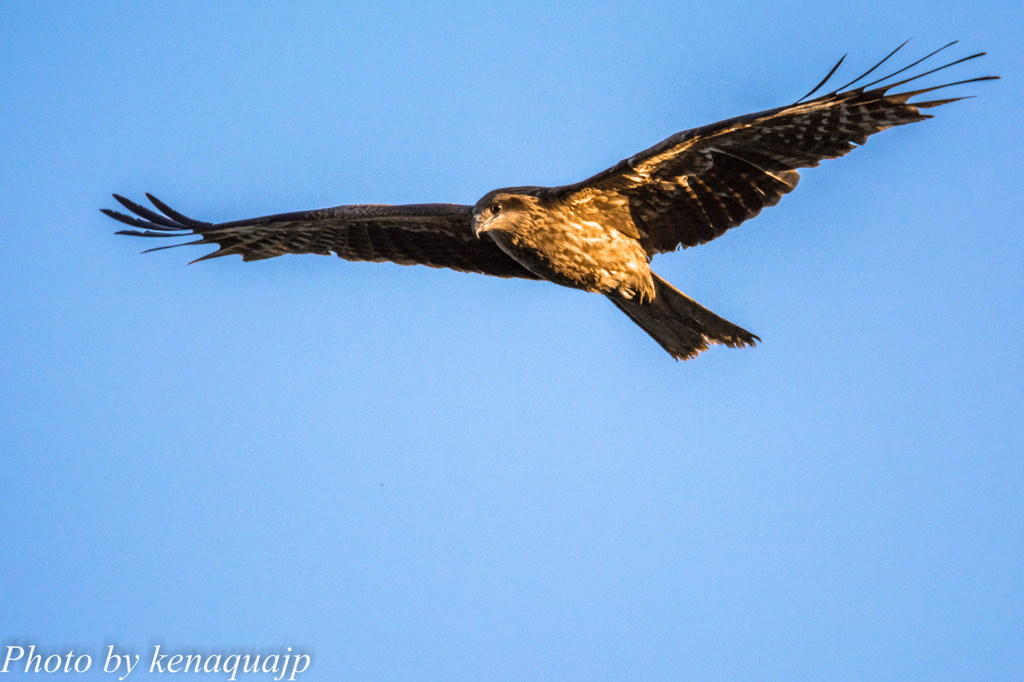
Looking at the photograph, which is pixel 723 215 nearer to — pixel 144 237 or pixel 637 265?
pixel 637 265

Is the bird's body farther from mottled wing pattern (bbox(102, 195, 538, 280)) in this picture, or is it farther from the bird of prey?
mottled wing pattern (bbox(102, 195, 538, 280))

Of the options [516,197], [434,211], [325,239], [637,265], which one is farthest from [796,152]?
[325,239]

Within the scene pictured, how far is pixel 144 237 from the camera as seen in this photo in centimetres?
711

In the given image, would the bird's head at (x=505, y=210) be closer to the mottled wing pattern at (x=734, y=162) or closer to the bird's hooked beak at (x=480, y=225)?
the bird's hooked beak at (x=480, y=225)

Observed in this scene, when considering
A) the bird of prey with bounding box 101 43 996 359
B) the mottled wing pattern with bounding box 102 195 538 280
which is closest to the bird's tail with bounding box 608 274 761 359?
the bird of prey with bounding box 101 43 996 359

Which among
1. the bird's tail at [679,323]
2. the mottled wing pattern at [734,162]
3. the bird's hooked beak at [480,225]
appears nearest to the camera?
the mottled wing pattern at [734,162]

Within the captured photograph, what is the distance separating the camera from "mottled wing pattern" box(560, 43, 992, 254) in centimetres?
571

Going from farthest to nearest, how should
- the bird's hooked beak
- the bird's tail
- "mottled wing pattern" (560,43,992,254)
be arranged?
the bird's tail → the bird's hooked beak → "mottled wing pattern" (560,43,992,254)

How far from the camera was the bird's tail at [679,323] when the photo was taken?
6.94 meters

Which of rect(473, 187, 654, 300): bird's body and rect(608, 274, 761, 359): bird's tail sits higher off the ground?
rect(473, 187, 654, 300): bird's body

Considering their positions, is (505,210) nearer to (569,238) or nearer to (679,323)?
(569,238)

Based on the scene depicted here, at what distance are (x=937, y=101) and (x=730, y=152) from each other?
1.22m

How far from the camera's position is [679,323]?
7.11 metres

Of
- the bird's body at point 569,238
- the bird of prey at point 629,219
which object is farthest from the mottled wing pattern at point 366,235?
the bird's body at point 569,238
